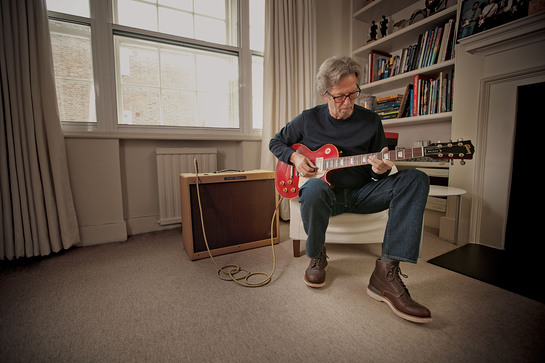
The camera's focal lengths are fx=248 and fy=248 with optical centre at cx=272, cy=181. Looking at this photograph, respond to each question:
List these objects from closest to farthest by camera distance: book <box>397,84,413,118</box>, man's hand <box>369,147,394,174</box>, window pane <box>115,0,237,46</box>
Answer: man's hand <box>369,147,394,174</box>
window pane <box>115,0,237,46</box>
book <box>397,84,413,118</box>

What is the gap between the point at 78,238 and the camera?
63.1 inches

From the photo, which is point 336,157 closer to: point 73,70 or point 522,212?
point 522,212

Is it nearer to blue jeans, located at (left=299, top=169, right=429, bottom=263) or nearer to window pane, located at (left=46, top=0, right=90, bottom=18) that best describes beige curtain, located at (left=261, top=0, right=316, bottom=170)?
blue jeans, located at (left=299, top=169, right=429, bottom=263)

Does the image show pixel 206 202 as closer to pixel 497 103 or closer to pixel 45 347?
pixel 45 347

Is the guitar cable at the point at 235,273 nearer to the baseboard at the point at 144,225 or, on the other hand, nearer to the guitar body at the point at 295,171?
the guitar body at the point at 295,171

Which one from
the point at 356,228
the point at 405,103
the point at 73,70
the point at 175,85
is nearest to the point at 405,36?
the point at 405,103

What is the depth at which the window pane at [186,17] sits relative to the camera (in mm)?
1812

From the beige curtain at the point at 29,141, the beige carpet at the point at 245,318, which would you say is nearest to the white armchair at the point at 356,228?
the beige carpet at the point at 245,318

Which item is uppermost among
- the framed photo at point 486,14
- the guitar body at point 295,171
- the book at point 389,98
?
the framed photo at point 486,14

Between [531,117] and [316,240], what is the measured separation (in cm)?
146

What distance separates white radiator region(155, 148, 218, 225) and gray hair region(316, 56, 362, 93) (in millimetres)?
1178

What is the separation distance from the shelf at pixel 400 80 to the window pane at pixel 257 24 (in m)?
1.02

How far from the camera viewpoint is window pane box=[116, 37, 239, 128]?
6.08ft

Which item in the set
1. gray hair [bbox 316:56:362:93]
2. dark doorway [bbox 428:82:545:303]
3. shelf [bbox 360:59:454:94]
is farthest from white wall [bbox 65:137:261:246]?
dark doorway [bbox 428:82:545:303]
